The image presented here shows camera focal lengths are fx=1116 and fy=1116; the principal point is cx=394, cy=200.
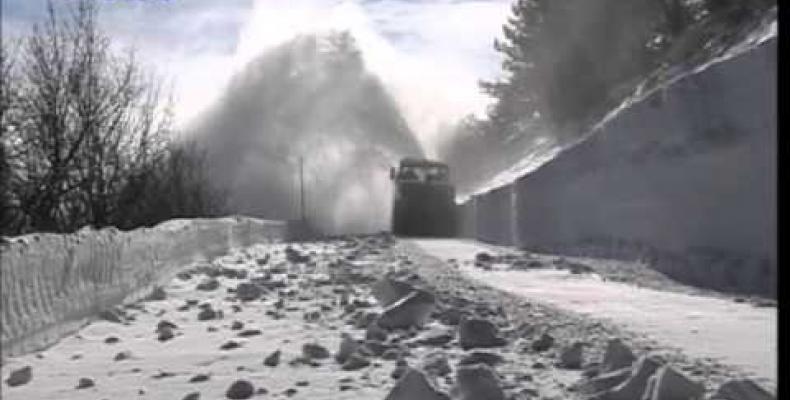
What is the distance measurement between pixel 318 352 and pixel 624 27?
35131 millimetres

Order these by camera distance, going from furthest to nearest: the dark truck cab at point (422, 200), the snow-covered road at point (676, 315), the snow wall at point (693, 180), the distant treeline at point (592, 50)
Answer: the dark truck cab at point (422, 200) → the distant treeline at point (592, 50) → the snow wall at point (693, 180) → the snow-covered road at point (676, 315)

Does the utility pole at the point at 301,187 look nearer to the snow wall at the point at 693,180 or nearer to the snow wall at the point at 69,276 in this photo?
the snow wall at the point at 693,180

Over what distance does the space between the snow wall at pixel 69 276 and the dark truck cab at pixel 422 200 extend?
97.6ft

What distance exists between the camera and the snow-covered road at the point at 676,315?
8320 millimetres

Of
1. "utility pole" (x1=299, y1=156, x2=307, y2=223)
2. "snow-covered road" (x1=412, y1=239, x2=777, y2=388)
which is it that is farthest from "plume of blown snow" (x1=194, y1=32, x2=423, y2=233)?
"snow-covered road" (x1=412, y1=239, x2=777, y2=388)

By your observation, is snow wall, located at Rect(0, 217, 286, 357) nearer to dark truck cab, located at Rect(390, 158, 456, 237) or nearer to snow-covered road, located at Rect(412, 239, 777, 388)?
snow-covered road, located at Rect(412, 239, 777, 388)

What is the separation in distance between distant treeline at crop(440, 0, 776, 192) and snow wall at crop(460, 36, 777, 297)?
3.98 meters

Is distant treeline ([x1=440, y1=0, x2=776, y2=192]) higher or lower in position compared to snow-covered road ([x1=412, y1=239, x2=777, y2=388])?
higher

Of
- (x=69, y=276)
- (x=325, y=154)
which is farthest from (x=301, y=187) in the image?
(x=69, y=276)

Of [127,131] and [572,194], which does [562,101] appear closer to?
[572,194]

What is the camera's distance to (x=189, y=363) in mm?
8219

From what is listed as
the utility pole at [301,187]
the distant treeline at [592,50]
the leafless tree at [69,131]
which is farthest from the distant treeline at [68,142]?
the utility pole at [301,187]

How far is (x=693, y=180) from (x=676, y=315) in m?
7.73

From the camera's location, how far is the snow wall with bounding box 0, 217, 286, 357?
7.25 metres
